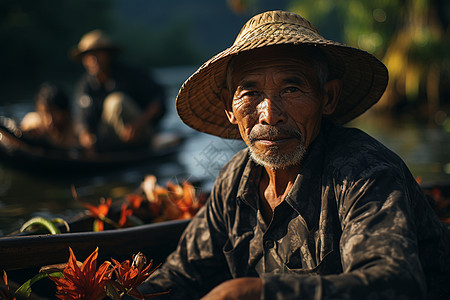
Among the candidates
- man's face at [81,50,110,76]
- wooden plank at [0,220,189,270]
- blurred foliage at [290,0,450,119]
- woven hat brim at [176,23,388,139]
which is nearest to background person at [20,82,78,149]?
man's face at [81,50,110,76]

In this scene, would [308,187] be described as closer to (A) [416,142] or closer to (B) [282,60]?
(B) [282,60]

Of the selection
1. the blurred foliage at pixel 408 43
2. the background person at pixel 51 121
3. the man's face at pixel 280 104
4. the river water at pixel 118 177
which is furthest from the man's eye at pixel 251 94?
the blurred foliage at pixel 408 43

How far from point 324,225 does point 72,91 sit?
23.0 m

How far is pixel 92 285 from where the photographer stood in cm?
161

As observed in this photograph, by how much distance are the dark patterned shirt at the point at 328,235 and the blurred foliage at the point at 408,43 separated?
1007 cm

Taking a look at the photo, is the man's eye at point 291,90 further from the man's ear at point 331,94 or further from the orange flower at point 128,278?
the orange flower at point 128,278

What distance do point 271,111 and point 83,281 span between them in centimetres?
87

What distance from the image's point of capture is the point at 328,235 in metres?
1.58

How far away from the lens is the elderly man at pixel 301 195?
4.21 ft

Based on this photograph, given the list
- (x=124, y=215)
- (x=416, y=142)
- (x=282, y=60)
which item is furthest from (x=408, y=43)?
(x=282, y=60)

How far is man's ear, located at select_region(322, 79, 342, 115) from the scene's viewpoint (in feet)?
6.23

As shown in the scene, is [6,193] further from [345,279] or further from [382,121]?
[382,121]

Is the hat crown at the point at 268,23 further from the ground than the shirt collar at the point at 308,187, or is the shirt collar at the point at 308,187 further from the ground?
the hat crown at the point at 268,23

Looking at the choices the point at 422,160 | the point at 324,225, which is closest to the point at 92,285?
the point at 324,225
